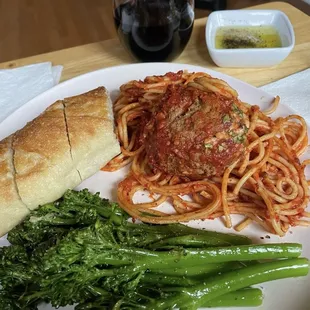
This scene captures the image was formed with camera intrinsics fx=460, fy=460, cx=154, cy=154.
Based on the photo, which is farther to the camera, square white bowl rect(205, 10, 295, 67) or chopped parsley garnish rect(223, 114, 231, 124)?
square white bowl rect(205, 10, 295, 67)

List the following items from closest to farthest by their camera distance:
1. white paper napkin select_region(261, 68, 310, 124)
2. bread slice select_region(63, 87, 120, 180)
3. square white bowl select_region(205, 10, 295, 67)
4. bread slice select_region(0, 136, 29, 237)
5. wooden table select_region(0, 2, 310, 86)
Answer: bread slice select_region(0, 136, 29, 237)
bread slice select_region(63, 87, 120, 180)
white paper napkin select_region(261, 68, 310, 124)
square white bowl select_region(205, 10, 295, 67)
wooden table select_region(0, 2, 310, 86)

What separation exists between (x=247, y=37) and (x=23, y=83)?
1.69m

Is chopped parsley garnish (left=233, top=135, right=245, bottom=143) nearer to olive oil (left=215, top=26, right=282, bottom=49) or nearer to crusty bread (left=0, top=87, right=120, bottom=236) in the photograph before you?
crusty bread (left=0, top=87, right=120, bottom=236)

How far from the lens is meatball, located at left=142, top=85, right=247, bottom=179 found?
91.1 inches

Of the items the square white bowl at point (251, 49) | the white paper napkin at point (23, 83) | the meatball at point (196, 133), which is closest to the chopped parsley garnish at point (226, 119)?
the meatball at point (196, 133)

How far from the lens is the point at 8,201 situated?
2.26 metres

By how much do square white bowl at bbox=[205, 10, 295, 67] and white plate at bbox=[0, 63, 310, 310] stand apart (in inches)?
12.8

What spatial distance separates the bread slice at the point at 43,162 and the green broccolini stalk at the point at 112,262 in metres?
0.14

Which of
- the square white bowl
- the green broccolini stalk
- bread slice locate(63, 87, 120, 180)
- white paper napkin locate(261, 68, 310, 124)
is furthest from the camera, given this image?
the square white bowl

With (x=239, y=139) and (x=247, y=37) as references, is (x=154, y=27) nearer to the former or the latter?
(x=247, y=37)

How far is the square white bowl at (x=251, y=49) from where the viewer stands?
3229mm

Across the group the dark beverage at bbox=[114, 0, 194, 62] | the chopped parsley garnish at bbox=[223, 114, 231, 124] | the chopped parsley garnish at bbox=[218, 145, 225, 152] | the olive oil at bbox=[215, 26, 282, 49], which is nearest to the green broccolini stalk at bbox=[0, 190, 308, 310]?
the chopped parsley garnish at bbox=[218, 145, 225, 152]

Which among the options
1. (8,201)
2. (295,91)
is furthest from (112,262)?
(295,91)

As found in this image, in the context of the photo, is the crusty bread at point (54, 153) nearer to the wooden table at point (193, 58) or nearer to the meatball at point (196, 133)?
the meatball at point (196, 133)
